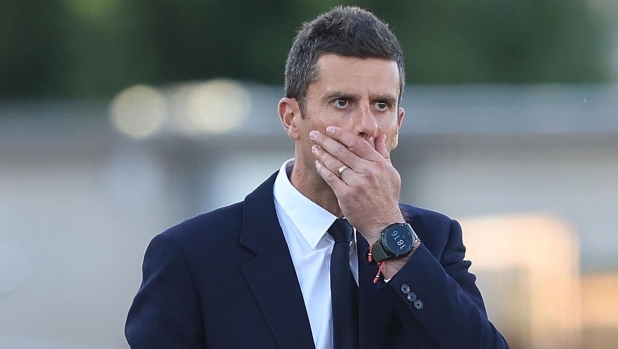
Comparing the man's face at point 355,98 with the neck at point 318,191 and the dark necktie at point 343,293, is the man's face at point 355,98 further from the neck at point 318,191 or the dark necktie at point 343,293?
the dark necktie at point 343,293

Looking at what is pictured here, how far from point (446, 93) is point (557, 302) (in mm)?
1747

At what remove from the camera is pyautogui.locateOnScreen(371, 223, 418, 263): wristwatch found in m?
2.18

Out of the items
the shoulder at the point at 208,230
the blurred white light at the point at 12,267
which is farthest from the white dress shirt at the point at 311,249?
the blurred white light at the point at 12,267

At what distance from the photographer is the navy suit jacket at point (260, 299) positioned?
218cm

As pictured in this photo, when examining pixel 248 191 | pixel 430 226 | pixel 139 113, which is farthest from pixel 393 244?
pixel 139 113

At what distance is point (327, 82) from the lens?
2.41 m

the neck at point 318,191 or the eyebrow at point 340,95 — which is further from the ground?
the eyebrow at point 340,95

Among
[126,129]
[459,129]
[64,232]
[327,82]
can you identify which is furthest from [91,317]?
[327,82]

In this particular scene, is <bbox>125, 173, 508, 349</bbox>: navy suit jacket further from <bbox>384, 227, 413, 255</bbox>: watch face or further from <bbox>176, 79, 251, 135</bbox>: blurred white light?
<bbox>176, 79, 251, 135</bbox>: blurred white light

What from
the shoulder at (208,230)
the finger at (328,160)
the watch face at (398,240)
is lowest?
the watch face at (398,240)

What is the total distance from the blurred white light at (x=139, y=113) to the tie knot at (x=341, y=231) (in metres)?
3.51

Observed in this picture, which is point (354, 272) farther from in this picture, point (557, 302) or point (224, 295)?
point (557, 302)

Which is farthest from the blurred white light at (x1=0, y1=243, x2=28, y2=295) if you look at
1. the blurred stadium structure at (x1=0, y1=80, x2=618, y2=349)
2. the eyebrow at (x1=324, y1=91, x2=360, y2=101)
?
the eyebrow at (x1=324, y1=91, x2=360, y2=101)

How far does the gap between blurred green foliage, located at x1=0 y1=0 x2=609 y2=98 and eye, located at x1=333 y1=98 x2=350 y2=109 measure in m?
6.49
